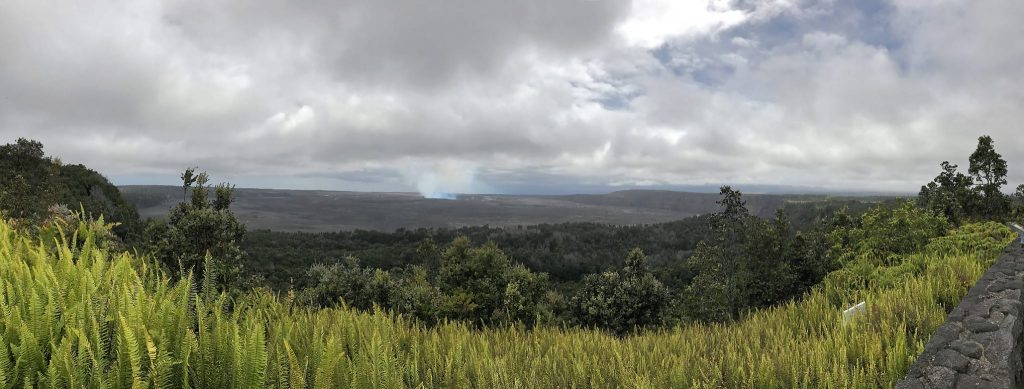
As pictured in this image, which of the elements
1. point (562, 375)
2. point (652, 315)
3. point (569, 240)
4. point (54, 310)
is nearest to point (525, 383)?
point (562, 375)

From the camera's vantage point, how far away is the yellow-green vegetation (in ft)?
8.91

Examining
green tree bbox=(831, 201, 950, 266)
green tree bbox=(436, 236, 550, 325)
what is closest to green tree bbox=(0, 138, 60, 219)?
green tree bbox=(436, 236, 550, 325)

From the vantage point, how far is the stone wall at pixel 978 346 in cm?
493

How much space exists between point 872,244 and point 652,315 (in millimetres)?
8948

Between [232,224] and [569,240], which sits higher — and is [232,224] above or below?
above

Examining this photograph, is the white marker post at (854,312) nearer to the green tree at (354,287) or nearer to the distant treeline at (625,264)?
the distant treeline at (625,264)

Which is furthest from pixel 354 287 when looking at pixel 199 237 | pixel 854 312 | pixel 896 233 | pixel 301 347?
pixel 896 233

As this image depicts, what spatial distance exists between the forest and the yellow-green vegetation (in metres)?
0.03

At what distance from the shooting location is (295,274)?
163 ft

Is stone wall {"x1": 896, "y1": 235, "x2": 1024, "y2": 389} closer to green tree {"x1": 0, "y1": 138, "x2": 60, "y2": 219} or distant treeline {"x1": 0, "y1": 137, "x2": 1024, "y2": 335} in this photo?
distant treeline {"x1": 0, "y1": 137, "x2": 1024, "y2": 335}

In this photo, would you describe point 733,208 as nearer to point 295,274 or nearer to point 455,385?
point 455,385

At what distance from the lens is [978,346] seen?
567 centimetres

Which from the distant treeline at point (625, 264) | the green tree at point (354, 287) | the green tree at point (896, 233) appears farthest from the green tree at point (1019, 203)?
the green tree at point (354, 287)

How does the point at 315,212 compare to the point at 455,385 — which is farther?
the point at 315,212
